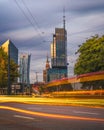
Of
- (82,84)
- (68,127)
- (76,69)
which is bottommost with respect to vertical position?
(68,127)

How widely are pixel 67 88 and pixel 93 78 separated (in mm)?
5970

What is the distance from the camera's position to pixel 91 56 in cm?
8356

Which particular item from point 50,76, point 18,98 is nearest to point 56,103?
point 18,98

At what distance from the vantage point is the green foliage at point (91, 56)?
78600mm

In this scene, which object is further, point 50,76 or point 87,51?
point 50,76

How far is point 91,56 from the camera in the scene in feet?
274

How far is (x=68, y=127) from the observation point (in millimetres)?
14547

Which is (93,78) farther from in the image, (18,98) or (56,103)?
(18,98)

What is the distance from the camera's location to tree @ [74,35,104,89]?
78.6 m

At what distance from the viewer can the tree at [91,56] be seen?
78562 mm

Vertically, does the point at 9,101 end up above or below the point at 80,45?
below

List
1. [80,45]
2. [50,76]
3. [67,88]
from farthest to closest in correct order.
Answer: [50,76] < [80,45] < [67,88]

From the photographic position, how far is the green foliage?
258 ft

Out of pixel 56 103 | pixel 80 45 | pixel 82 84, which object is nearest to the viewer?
pixel 56 103
